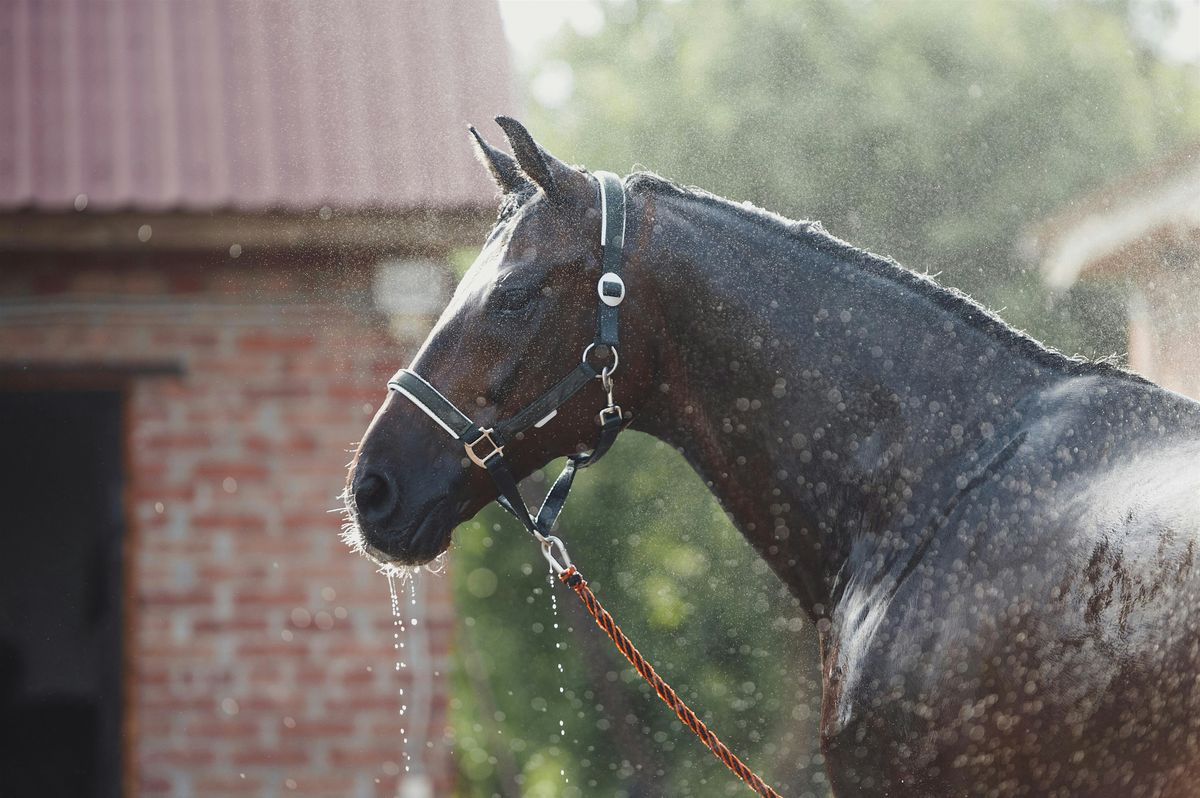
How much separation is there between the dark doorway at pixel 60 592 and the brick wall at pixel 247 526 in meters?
0.15

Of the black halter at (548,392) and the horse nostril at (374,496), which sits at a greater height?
the black halter at (548,392)

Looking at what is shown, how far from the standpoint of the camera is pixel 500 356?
250cm

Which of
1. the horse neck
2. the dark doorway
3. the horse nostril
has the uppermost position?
Answer: the horse neck

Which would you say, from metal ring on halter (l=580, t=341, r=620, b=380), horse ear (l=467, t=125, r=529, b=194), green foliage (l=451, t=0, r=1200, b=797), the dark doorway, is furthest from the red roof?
green foliage (l=451, t=0, r=1200, b=797)

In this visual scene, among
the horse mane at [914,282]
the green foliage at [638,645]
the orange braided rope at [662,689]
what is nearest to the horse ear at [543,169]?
the horse mane at [914,282]

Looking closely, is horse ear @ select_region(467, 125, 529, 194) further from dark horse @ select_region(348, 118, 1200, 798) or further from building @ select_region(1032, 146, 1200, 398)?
building @ select_region(1032, 146, 1200, 398)

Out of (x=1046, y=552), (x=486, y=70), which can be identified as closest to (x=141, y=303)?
(x=486, y=70)

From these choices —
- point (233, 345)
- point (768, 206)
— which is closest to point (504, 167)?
point (233, 345)

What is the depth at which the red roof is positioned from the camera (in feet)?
15.5

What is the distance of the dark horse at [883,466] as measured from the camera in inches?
79.7

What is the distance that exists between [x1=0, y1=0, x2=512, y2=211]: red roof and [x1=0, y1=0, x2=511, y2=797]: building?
0.01 metres

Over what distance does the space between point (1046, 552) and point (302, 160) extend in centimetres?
374

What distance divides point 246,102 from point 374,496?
331cm

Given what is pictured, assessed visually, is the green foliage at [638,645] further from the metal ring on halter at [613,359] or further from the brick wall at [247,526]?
the metal ring on halter at [613,359]
